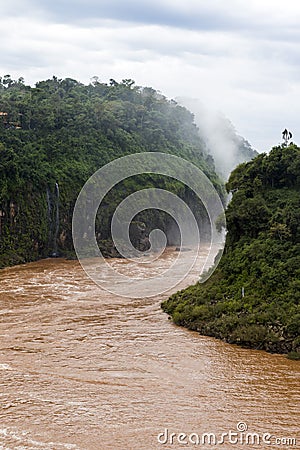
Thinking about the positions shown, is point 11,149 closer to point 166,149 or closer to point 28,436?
point 166,149

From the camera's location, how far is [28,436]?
12758 mm

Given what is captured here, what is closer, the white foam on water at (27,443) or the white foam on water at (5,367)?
the white foam on water at (27,443)

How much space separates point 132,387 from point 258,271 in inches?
260

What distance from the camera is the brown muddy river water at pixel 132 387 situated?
12836mm

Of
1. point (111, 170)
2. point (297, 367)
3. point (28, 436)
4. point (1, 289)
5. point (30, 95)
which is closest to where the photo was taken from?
point (28, 436)

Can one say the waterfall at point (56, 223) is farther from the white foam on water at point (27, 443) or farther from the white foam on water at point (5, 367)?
the white foam on water at point (27, 443)

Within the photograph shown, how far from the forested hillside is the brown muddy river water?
14.2 meters

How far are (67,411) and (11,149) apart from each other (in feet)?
86.5

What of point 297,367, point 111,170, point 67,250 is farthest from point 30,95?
point 297,367

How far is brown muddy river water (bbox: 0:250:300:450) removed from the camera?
505 inches

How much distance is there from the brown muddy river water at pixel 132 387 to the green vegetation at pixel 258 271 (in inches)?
21.3

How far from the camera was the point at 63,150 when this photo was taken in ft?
144

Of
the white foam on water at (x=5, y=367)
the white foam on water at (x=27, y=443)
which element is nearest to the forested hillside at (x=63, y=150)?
the white foam on water at (x=5, y=367)

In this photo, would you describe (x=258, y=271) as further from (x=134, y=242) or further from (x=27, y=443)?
(x=134, y=242)
